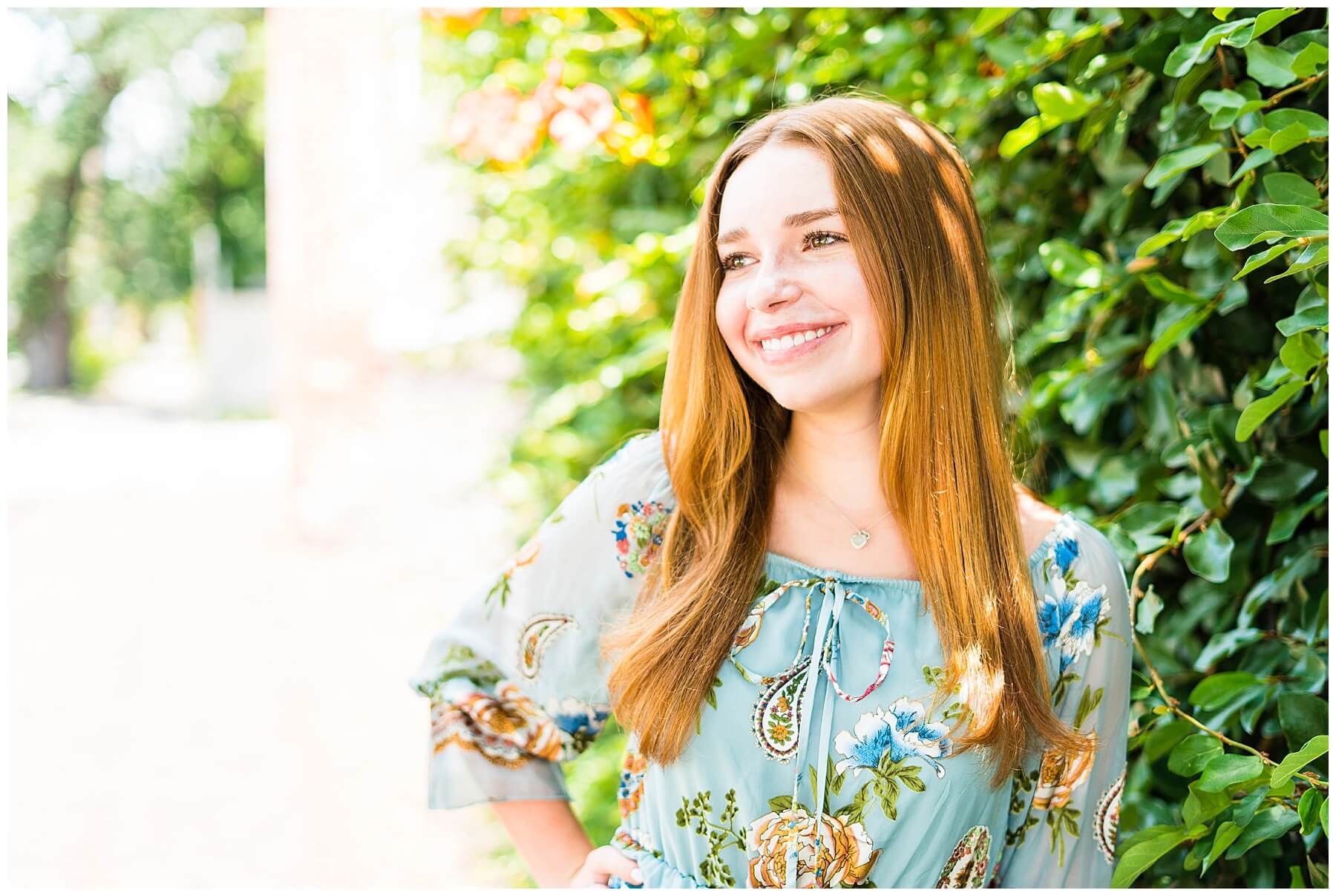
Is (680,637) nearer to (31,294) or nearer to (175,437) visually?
(175,437)

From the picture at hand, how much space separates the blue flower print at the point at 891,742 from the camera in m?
1.37

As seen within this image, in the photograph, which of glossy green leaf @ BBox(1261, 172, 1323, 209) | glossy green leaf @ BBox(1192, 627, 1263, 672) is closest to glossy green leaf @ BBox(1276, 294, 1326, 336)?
glossy green leaf @ BBox(1261, 172, 1323, 209)

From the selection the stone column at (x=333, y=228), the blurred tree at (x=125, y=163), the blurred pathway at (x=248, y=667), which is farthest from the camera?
the blurred tree at (x=125, y=163)

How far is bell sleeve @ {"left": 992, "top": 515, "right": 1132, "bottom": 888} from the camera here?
57.1 inches

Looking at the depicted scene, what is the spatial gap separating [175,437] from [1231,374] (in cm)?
1619

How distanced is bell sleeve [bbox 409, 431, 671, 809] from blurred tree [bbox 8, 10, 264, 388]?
19.9 metres

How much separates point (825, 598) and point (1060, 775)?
380 millimetres

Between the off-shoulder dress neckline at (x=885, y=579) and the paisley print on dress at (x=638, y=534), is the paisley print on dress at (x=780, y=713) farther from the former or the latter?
the paisley print on dress at (x=638, y=534)

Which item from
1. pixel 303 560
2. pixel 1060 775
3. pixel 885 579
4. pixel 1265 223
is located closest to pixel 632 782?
pixel 885 579

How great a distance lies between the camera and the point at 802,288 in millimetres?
1394

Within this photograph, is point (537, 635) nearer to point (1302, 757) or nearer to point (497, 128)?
point (1302, 757)

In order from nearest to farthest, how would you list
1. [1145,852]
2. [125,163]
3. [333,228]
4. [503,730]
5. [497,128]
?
[1145,852]
[503,730]
[497,128]
[333,228]
[125,163]

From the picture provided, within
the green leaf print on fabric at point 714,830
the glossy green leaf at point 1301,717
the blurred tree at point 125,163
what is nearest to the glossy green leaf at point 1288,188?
the glossy green leaf at point 1301,717

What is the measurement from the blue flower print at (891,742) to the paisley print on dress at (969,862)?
0.11 meters
